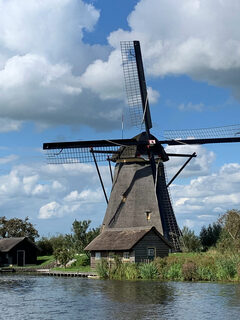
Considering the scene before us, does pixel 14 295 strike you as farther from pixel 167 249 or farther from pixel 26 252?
pixel 26 252

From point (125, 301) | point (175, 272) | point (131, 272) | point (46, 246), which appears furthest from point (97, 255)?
point (46, 246)

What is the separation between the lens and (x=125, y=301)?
22656 mm

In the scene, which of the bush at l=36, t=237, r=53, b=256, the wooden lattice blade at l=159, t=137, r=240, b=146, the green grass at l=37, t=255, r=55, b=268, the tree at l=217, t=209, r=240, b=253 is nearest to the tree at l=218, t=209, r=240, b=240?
the tree at l=217, t=209, r=240, b=253

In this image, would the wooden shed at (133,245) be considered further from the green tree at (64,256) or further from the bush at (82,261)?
the green tree at (64,256)

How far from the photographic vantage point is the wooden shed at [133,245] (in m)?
37.8

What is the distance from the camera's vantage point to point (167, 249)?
1548 inches

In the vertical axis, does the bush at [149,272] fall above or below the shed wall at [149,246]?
below

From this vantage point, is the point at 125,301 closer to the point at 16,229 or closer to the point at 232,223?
the point at 232,223

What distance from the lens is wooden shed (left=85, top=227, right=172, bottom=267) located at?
3778 centimetres

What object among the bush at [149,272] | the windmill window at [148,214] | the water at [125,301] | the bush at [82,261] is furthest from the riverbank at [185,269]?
the bush at [82,261]

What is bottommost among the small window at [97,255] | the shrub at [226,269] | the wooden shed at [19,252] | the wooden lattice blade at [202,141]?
the shrub at [226,269]

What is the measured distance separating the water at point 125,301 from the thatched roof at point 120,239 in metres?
7.37

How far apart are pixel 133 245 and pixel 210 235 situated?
10.7m

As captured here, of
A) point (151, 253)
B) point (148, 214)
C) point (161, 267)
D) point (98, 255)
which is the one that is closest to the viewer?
point (161, 267)
